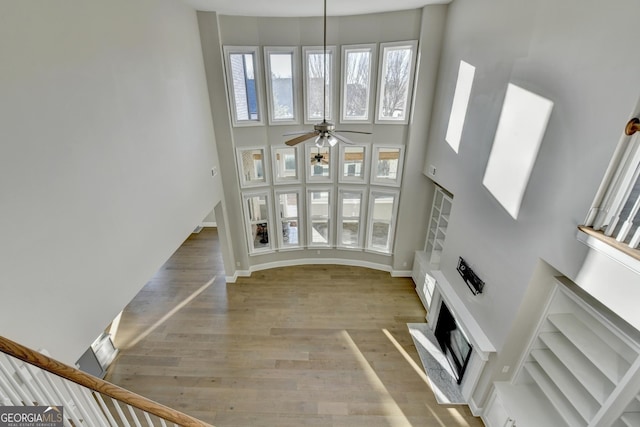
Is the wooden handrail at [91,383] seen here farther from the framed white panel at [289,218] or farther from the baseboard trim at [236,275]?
the baseboard trim at [236,275]

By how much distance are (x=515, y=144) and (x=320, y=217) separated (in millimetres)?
4710

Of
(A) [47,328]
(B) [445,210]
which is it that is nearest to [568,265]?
(B) [445,210]

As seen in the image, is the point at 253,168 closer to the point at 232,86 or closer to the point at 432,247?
the point at 232,86

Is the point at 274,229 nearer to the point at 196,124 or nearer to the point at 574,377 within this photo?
the point at 196,124

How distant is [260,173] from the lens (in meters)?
6.65

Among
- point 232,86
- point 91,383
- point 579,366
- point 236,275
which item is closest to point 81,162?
point 91,383

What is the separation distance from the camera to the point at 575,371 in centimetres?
294

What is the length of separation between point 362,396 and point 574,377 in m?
2.82

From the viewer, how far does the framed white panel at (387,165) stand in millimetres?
6203

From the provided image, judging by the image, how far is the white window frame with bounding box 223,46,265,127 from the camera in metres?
5.35

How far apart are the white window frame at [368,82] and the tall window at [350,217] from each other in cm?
171

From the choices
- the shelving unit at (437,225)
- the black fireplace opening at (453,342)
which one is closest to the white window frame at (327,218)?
the shelving unit at (437,225)

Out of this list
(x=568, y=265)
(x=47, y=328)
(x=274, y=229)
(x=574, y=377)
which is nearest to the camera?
(x=47, y=328)

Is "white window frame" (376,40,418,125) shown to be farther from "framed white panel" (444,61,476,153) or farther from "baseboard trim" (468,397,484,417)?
"baseboard trim" (468,397,484,417)
